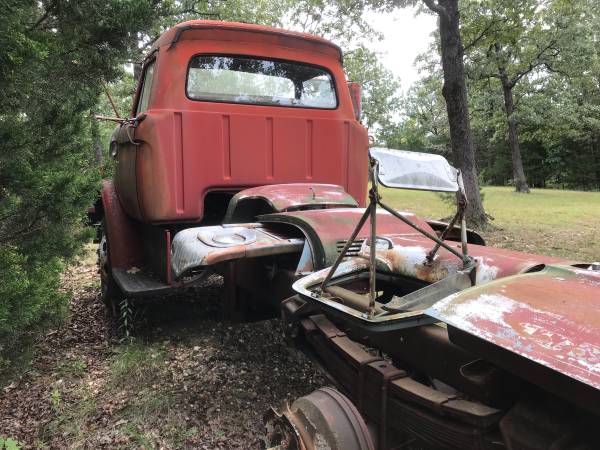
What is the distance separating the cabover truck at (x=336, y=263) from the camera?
1.41 m

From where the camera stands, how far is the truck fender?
4.50 m

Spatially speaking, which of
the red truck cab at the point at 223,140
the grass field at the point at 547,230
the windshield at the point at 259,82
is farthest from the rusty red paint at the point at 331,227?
the grass field at the point at 547,230

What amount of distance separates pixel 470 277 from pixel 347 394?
27.6 inches

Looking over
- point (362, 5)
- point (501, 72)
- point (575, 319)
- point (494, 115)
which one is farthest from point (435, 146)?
point (575, 319)

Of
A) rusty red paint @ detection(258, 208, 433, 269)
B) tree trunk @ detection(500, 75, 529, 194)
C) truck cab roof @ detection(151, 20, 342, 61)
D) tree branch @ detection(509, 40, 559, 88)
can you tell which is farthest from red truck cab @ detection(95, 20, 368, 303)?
tree trunk @ detection(500, 75, 529, 194)

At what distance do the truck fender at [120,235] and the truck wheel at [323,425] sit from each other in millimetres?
3020

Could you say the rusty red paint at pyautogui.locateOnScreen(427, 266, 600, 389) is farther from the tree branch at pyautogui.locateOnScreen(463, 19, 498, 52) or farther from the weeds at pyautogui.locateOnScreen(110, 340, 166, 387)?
the tree branch at pyautogui.locateOnScreen(463, 19, 498, 52)

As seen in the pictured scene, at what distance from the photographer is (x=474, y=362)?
5.33 feet

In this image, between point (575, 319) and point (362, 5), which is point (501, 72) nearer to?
point (362, 5)

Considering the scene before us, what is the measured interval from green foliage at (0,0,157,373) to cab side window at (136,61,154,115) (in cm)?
45

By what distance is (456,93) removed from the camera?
976 cm

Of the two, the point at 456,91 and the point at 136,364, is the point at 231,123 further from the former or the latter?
the point at 456,91

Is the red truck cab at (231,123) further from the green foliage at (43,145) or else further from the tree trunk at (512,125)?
the tree trunk at (512,125)

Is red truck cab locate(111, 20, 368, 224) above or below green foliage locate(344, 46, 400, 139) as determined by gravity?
below
